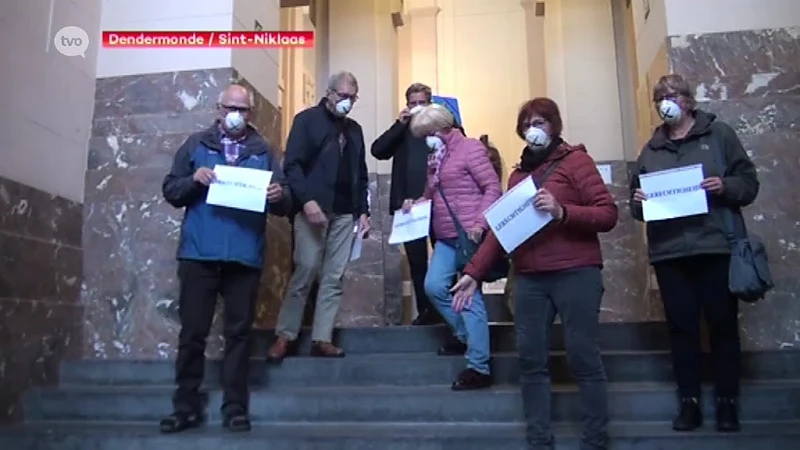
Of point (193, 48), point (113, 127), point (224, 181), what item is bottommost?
point (224, 181)

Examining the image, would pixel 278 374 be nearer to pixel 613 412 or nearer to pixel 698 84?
pixel 613 412

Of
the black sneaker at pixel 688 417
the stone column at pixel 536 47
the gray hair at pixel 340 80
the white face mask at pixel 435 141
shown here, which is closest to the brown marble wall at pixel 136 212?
the gray hair at pixel 340 80

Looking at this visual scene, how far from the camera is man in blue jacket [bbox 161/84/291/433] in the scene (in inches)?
120

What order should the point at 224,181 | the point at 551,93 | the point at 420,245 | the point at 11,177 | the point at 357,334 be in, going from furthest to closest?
the point at 551,93, the point at 420,245, the point at 357,334, the point at 11,177, the point at 224,181

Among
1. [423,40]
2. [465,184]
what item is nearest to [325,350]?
[465,184]

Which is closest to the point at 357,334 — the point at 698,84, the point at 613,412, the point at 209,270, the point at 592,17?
the point at 209,270

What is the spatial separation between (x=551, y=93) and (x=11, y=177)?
5.36 m

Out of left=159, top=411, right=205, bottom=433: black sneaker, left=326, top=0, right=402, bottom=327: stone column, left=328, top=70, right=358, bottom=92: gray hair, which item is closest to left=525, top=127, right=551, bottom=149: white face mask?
left=328, top=70, right=358, bottom=92: gray hair

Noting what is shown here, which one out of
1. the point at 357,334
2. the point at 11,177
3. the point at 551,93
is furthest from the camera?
the point at 551,93

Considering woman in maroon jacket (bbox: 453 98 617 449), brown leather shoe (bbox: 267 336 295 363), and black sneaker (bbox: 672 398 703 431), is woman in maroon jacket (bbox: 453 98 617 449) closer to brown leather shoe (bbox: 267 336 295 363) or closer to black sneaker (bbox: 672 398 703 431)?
black sneaker (bbox: 672 398 703 431)

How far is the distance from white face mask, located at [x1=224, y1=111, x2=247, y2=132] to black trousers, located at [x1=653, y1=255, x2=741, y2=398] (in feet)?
6.17

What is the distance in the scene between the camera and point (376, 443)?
285 cm

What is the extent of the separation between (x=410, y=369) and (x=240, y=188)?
118cm

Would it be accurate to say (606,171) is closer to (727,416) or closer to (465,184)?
(465,184)
